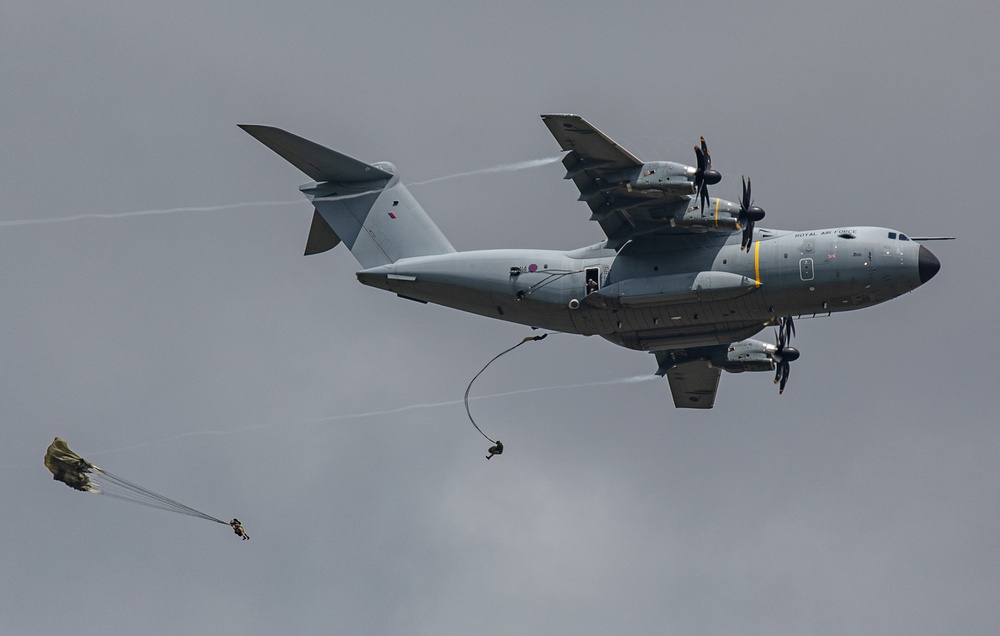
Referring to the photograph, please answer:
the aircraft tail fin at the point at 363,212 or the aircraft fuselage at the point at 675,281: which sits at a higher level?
the aircraft tail fin at the point at 363,212

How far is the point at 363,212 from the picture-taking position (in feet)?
120

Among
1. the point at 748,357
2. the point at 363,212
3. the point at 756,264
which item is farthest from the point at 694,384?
the point at 363,212

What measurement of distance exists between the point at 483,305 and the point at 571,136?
15.8 ft

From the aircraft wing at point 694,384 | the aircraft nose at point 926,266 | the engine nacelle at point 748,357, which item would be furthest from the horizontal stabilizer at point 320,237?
the aircraft nose at point 926,266

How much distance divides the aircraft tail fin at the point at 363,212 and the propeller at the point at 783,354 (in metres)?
8.10

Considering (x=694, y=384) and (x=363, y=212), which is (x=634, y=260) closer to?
(x=694, y=384)

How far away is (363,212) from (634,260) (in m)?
6.97

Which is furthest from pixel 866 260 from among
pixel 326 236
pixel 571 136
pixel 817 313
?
pixel 326 236

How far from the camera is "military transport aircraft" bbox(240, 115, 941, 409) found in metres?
31.8

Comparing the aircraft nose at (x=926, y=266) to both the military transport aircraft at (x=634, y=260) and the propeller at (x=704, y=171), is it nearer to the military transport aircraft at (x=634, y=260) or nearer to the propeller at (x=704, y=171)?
the military transport aircraft at (x=634, y=260)

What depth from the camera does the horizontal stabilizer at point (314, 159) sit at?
3434 centimetres

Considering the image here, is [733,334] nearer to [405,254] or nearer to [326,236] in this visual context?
[405,254]

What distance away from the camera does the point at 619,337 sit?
3444 cm

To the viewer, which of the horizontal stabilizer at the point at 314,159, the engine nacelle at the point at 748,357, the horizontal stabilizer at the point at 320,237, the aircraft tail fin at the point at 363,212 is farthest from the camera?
the engine nacelle at the point at 748,357
